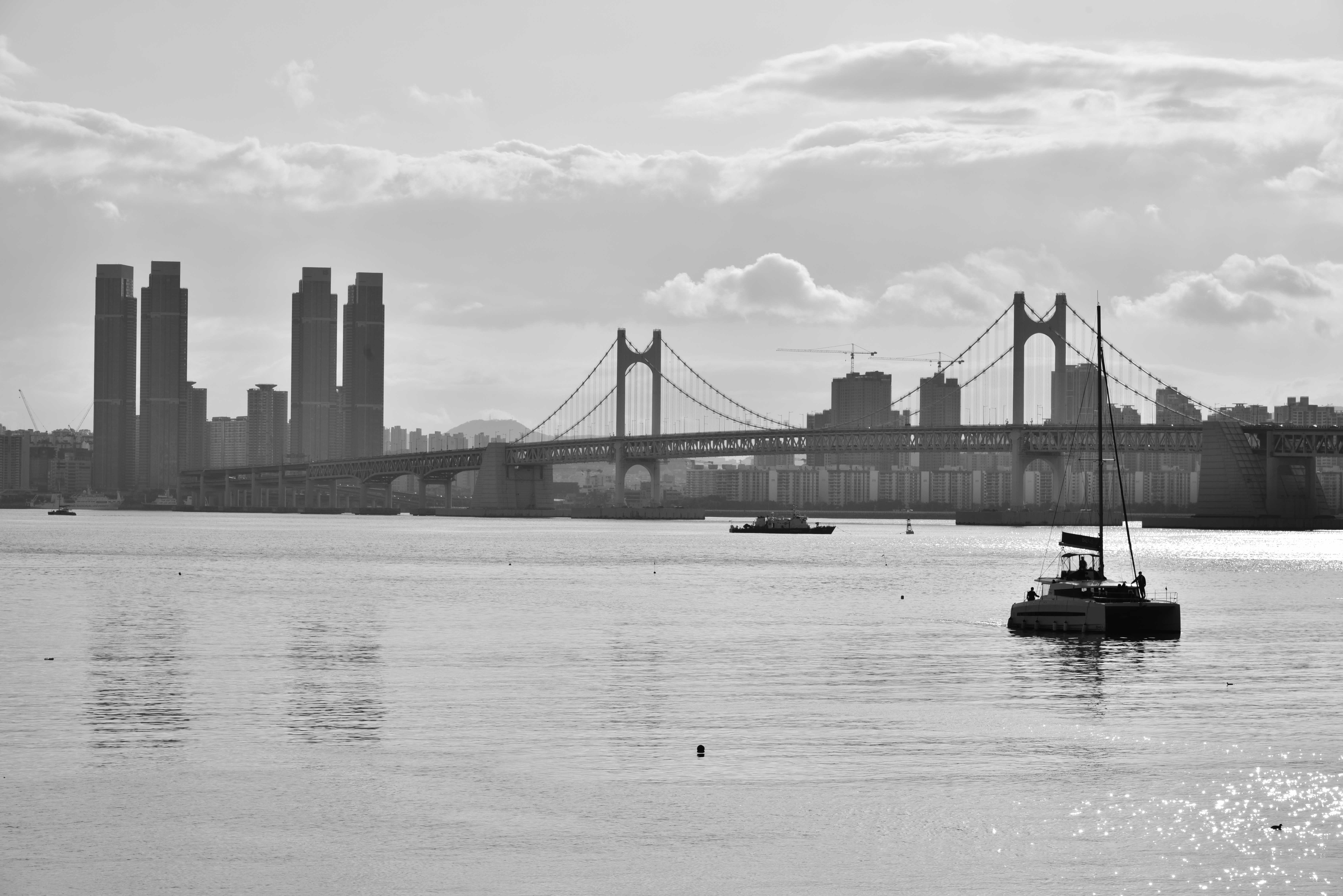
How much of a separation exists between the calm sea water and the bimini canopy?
307 centimetres

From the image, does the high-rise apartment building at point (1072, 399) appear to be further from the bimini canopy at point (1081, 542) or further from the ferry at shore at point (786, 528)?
the bimini canopy at point (1081, 542)

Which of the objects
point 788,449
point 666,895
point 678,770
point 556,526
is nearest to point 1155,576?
point 678,770

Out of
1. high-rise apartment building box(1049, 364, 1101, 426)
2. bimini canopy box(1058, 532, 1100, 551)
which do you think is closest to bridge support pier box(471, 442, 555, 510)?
high-rise apartment building box(1049, 364, 1101, 426)

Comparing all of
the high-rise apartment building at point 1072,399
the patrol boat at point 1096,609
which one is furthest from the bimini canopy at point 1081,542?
the high-rise apartment building at point 1072,399

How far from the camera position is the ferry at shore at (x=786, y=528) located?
480 ft

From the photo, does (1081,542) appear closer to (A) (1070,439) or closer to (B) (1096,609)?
(B) (1096,609)

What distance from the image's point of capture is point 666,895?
14.8 metres

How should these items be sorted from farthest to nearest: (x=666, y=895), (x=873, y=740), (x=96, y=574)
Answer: (x=96, y=574) < (x=873, y=740) < (x=666, y=895)

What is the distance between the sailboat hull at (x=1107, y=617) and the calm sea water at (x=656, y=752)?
540mm

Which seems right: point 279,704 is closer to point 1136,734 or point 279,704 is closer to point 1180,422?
point 1136,734

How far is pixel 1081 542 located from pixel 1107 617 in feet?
11.6

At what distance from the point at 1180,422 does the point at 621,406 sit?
5809 cm

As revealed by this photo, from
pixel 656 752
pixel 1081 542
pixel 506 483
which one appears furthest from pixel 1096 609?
pixel 506 483

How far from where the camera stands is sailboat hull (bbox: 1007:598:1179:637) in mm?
39656
